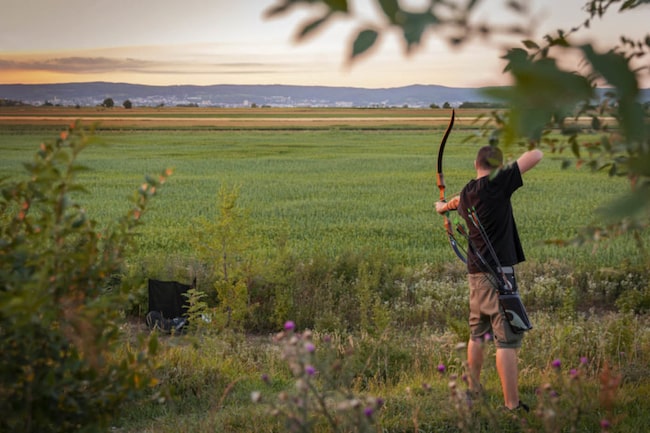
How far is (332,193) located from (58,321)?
81.5 ft

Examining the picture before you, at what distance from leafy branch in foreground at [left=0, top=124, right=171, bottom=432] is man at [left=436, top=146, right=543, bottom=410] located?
10.8 ft

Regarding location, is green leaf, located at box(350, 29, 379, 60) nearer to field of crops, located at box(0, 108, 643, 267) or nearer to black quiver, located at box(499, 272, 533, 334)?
field of crops, located at box(0, 108, 643, 267)

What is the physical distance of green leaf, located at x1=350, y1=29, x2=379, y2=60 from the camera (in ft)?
3.08

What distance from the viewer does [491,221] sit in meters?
5.60

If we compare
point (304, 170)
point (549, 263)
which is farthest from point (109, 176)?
point (549, 263)

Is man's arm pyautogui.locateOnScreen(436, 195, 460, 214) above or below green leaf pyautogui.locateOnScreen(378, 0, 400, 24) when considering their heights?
below

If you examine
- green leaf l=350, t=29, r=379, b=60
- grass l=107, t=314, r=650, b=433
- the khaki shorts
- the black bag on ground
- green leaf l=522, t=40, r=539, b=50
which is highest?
green leaf l=522, t=40, r=539, b=50

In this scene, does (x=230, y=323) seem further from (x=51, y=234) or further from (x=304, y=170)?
(x=304, y=170)

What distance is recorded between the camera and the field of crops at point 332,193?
1526 centimetres

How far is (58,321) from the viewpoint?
101 inches

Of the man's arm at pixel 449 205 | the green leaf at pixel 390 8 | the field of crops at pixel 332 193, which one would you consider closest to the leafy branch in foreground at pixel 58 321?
the field of crops at pixel 332 193

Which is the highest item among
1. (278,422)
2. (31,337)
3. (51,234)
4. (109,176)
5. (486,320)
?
(51,234)

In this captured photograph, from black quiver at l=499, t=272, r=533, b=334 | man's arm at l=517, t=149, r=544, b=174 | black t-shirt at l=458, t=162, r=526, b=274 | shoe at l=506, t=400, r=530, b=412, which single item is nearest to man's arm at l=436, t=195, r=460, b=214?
black t-shirt at l=458, t=162, r=526, b=274

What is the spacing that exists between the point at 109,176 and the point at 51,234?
112 feet
